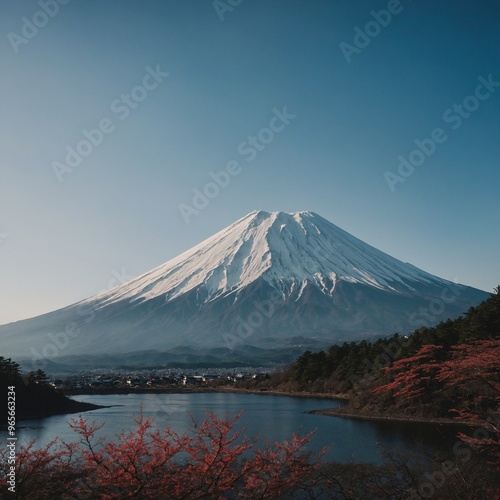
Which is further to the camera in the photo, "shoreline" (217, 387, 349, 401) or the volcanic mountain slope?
the volcanic mountain slope

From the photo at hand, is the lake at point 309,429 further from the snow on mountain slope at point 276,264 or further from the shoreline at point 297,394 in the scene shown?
the snow on mountain slope at point 276,264

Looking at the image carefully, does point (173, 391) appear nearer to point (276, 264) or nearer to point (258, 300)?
point (258, 300)

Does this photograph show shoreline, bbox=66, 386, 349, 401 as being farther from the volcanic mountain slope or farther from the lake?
the volcanic mountain slope

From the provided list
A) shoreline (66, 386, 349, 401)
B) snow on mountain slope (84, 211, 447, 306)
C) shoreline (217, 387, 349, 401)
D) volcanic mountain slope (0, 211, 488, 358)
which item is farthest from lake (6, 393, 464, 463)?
snow on mountain slope (84, 211, 447, 306)

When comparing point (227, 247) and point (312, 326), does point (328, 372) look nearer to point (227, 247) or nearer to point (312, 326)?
point (312, 326)

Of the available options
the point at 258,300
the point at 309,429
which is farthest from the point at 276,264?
the point at 309,429

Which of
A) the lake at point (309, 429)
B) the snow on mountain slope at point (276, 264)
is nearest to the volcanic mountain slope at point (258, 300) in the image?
the snow on mountain slope at point (276, 264)
